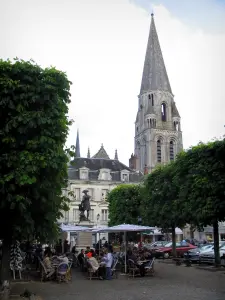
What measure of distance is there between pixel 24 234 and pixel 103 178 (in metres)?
46.1

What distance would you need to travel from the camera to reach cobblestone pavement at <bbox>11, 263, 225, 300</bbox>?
12.1 m

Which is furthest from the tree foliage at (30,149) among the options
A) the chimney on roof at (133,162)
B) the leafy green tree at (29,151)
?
the chimney on roof at (133,162)

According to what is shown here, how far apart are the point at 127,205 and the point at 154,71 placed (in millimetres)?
54273

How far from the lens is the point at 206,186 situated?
21.4 m

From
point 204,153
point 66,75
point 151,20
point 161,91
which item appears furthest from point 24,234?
point 151,20

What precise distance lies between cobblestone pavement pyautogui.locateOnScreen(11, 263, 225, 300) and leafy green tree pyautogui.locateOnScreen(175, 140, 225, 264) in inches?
187

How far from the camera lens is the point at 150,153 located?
79.7 meters

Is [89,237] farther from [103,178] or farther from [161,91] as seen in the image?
[161,91]

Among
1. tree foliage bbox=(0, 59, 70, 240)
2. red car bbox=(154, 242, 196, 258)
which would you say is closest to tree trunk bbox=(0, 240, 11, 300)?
tree foliage bbox=(0, 59, 70, 240)

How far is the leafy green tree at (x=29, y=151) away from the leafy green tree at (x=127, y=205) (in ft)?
88.0

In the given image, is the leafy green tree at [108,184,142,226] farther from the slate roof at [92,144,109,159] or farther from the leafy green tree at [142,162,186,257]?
the slate roof at [92,144,109,159]

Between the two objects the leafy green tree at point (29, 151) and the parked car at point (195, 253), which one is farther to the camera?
the parked car at point (195, 253)

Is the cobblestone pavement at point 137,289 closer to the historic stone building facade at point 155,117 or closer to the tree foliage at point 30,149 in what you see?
the tree foliage at point 30,149

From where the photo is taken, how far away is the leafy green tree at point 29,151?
12.0 meters
